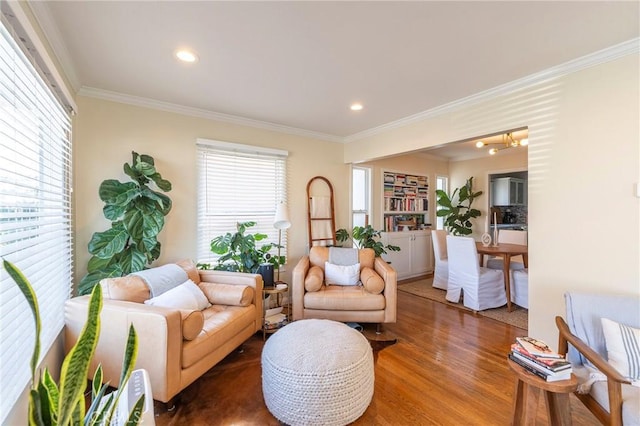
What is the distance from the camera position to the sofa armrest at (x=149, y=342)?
159cm

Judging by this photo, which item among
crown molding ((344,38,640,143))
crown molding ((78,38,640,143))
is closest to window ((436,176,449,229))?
crown molding ((78,38,640,143))

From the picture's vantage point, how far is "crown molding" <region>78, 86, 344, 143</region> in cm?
247

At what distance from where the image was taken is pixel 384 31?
5.39 ft

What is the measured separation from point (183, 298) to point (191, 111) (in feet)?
6.54

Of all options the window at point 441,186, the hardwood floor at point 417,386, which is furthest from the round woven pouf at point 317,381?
the window at point 441,186

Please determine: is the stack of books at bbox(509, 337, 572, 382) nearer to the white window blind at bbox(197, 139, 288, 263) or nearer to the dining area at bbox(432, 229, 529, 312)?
the dining area at bbox(432, 229, 529, 312)

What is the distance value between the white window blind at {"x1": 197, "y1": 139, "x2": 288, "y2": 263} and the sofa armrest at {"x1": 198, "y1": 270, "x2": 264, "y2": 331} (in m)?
0.49

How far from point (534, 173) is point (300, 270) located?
2.27 metres

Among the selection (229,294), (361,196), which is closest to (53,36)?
(229,294)

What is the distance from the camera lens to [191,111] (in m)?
2.92

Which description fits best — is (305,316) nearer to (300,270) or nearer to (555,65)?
(300,270)

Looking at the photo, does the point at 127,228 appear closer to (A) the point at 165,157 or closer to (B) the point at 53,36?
(A) the point at 165,157

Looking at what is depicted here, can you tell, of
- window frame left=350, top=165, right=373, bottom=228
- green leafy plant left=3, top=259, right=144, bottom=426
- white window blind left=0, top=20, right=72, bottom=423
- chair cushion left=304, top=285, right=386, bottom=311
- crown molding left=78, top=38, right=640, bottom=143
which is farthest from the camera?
window frame left=350, top=165, right=373, bottom=228

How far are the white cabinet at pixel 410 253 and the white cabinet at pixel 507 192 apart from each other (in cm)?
159
